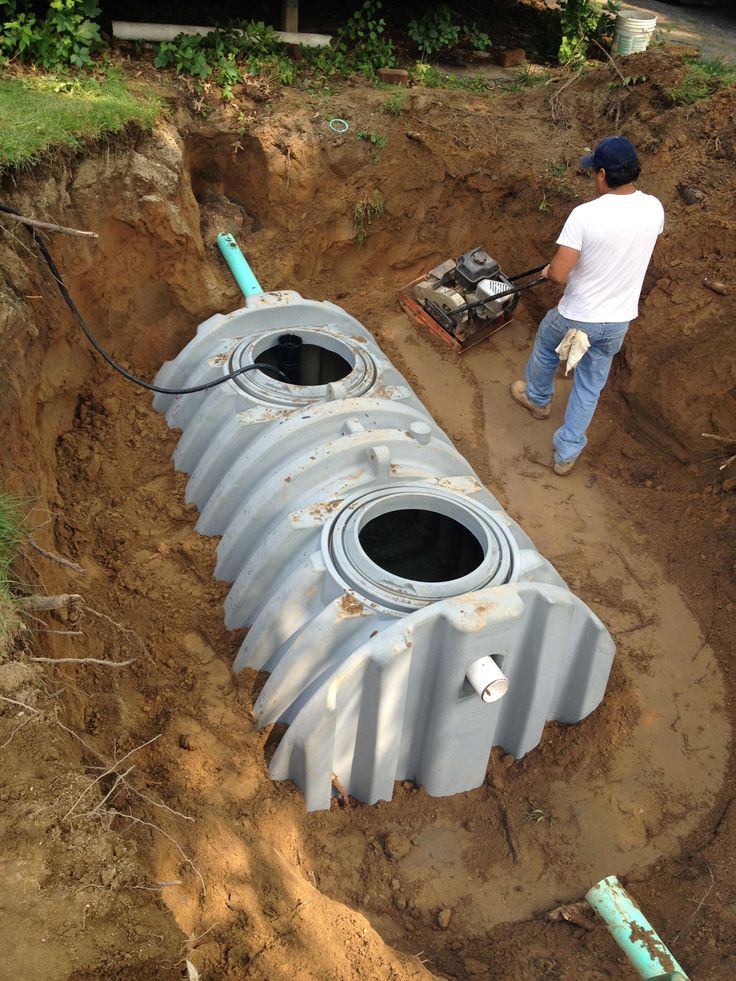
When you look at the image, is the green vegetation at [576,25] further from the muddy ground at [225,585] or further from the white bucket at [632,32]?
the muddy ground at [225,585]

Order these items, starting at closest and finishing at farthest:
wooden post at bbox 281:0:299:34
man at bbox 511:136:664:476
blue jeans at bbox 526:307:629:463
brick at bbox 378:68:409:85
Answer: man at bbox 511:136:664:476 → blue jeans at bbox 526:307:629:463 → wooden post at bbox 281:0:299:34 → brick at bbox 378:68:409:85

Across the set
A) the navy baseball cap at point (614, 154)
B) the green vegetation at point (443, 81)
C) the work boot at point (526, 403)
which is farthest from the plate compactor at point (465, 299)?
the green vegetation at point (443, 81)

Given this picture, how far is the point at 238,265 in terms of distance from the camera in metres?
6.67

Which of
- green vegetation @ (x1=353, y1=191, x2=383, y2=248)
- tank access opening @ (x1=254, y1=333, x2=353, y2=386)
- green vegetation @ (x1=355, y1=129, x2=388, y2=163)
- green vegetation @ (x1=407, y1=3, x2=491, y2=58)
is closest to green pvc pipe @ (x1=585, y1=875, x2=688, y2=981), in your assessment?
tank access opening @ (x1=254, y1=333, x2=353, y2=386)

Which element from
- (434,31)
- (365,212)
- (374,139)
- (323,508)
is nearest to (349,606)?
(323,508)

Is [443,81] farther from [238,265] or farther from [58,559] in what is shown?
[58,559]

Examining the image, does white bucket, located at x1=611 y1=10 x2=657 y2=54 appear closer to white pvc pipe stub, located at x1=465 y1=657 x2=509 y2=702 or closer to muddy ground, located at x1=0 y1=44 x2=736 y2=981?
muddy ground, located at x1=0 y1=44 x2=736 y2=981

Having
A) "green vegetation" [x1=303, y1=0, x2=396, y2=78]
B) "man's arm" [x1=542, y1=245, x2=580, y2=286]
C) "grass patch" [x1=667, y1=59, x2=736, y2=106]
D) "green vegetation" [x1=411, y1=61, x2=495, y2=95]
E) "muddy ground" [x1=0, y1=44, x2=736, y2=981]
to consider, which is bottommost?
"muddy ground" [x1=0, y1=44, x2=736, y2=981]

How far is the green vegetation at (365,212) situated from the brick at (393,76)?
4.35 feet

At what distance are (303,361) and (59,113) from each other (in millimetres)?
2384

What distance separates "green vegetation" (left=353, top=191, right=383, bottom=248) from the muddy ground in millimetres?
58

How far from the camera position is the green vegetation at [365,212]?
24.2ft

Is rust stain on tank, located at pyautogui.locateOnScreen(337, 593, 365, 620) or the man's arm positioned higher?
the man's arm

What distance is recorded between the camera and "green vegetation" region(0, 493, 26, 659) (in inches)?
127
